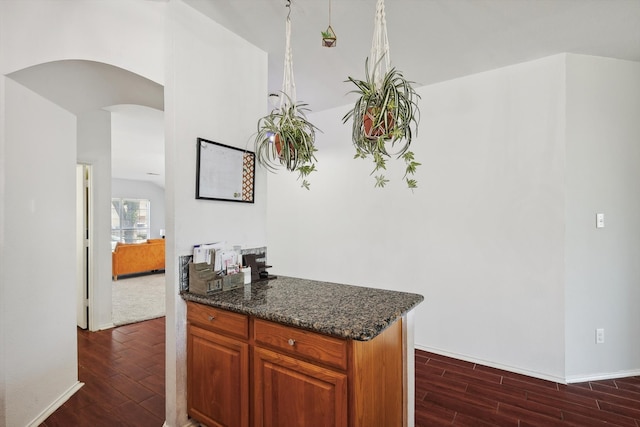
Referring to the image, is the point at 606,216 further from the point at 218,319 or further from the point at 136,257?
the point at 136,257

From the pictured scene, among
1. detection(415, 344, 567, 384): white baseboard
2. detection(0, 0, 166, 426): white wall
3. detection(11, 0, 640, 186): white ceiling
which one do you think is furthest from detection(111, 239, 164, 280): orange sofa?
detection(415, 344, 567, 384): white baseboard

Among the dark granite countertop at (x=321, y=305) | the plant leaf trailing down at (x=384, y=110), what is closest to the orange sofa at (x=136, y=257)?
the dark granite countertop at (x=321, y=305)

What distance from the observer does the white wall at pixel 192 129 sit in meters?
1.86

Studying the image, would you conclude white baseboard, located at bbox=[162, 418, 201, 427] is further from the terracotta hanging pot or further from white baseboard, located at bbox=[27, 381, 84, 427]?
the terracotta hanging pot

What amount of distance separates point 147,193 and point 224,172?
369 inches

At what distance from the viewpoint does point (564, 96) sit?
2498 mm

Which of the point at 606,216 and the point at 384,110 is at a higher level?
the point at 384,110

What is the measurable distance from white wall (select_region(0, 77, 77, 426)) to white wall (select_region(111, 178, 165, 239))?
807 centimetres

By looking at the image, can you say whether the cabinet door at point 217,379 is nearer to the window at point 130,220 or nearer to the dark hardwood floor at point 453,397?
the dark hardwood floor at point 453,397

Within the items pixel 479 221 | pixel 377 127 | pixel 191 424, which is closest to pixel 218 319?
pixel 191 424

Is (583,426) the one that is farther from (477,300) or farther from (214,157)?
(214,157)

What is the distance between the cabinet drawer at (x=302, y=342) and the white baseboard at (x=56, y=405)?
1677 mm

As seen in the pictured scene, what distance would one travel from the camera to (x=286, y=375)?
143cm

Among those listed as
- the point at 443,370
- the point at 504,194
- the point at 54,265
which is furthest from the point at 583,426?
the point at 54,265
